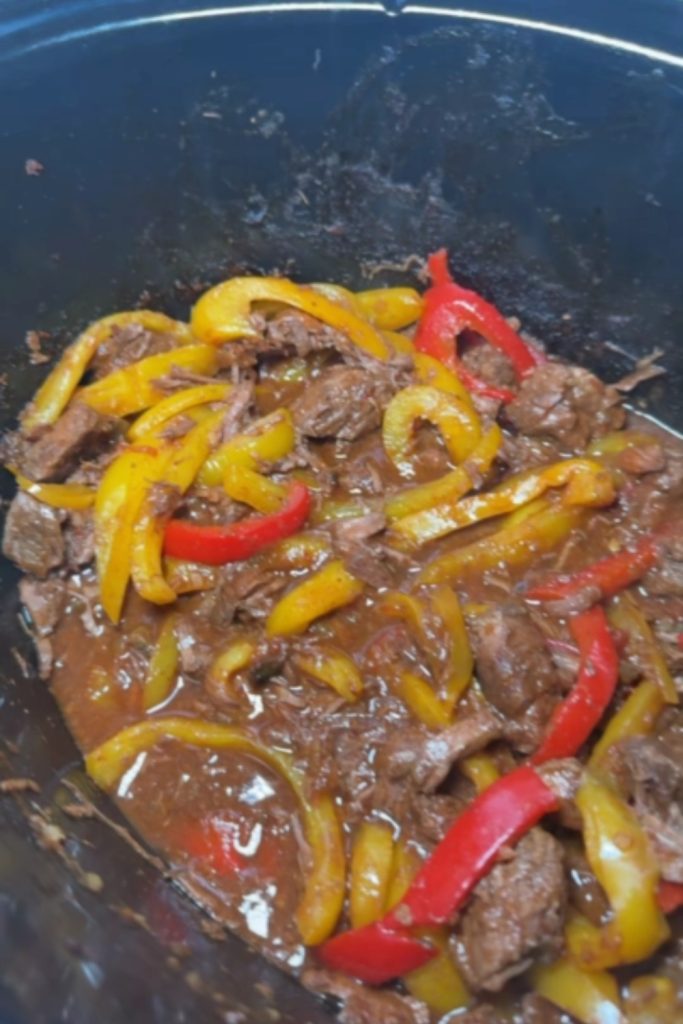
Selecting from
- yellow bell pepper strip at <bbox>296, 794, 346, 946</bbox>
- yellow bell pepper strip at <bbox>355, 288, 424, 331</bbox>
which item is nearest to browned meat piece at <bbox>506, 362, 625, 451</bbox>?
yellow bell pepper strip at <bbox>355, 288, 424, 331</bbox>

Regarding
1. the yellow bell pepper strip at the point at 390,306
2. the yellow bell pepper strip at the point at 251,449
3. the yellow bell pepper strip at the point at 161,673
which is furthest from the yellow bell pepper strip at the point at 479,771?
the yellow bell pepper strip at the point at 390,306

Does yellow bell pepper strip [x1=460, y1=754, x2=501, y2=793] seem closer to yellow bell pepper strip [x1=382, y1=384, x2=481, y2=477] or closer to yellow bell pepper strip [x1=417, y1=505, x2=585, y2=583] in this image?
yellow bell pepper strip [x1=417, y1=505, x2=585, y2=583]

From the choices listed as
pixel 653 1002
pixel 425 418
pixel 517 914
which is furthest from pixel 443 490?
pixel 653 1002

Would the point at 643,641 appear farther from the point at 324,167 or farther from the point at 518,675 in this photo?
the point at 324,167

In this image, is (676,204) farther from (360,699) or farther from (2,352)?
(2,352)

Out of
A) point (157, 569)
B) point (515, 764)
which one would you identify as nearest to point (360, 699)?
point (515, 764)

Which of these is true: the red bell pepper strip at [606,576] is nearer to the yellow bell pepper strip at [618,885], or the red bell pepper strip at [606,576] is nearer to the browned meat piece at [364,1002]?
the yellow bell pepper strip at [618,885]
